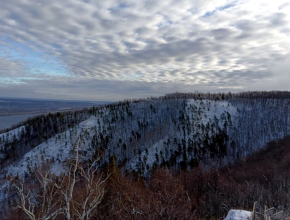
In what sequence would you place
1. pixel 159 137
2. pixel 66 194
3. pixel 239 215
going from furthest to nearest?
pixel 159 137 < pixel 239 215 < pixel 66 194

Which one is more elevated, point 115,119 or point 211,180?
point 115,119

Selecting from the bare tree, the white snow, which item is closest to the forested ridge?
the white snow

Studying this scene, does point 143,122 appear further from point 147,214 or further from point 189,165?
point 147,214

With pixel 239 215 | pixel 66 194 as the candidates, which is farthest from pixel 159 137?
pixel 66 194

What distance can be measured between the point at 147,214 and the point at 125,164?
193 feet

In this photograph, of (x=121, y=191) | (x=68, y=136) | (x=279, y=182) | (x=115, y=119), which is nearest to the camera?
(x=121, y=191)

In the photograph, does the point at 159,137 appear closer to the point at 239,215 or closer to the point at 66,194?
the point at 239,215

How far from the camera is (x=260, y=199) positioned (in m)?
33.7

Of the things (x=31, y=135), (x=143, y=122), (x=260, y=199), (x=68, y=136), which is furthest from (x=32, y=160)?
→ (x=260, y=199)

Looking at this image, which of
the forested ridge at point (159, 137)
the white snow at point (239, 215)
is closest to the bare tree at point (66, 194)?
the white snow at point (239, 215)

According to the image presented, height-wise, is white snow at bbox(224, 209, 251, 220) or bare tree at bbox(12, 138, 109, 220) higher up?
bare tree at bbox(12, 138, 109, 220)

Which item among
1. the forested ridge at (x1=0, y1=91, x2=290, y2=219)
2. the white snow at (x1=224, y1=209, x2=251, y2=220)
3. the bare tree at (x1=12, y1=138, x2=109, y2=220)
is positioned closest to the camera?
the bare tree at (x1=12, y1=138, x2=109, y2=220)

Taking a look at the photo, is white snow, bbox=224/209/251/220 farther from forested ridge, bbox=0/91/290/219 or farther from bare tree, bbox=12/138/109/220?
forested ridge, bbox=0/91/290/219

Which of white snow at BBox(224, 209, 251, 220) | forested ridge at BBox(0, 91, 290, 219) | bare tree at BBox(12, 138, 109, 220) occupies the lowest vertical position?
forested ridge at BBox(0, 91, 290, 219)
